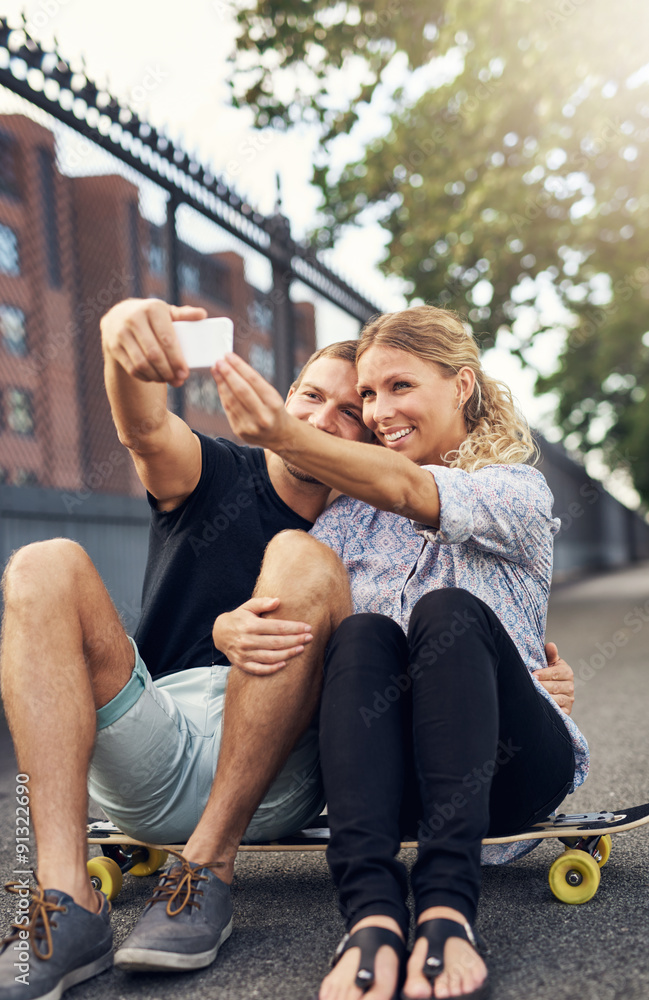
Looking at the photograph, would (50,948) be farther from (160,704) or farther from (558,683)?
(558,683)

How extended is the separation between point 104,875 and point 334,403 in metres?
1.41

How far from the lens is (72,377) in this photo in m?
5.72

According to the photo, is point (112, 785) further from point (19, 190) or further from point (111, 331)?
point (19, 190)

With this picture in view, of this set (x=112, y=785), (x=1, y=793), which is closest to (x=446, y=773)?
(x=112, y=785)

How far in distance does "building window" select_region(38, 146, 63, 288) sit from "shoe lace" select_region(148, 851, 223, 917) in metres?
4.45

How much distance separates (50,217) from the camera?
5.63 m

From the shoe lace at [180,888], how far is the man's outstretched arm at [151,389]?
3.09 ft

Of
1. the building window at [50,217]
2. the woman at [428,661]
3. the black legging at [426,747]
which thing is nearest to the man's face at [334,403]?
the woman at [428,661]

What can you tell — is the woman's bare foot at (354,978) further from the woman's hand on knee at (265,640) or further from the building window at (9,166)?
the building window at (9,166)

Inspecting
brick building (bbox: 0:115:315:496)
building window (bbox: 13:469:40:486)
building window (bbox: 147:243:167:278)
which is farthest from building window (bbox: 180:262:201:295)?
building window (bbox: 13:469:40:486)

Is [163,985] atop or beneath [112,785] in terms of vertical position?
beneath

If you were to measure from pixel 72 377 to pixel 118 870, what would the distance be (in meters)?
4.11

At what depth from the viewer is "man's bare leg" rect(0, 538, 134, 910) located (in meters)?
1.66

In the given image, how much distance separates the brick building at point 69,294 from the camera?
5133mm
